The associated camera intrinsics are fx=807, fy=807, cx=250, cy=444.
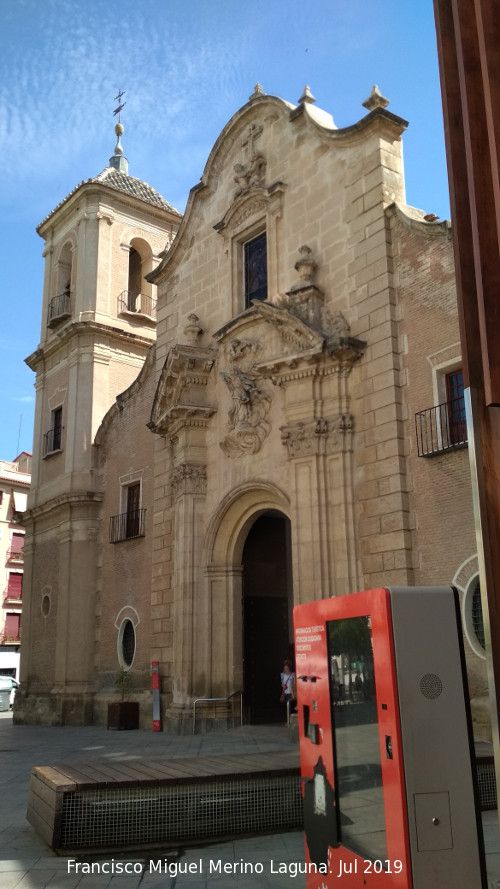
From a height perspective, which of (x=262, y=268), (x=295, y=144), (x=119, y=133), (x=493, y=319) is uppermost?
(x=119, y=133)

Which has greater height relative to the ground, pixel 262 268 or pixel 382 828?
pixel 262 268

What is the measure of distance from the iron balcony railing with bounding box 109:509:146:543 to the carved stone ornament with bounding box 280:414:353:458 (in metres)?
6.46

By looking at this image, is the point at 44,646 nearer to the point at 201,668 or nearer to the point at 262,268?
the point at 201,668

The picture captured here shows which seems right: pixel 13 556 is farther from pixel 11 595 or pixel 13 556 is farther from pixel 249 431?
pixel 249 431

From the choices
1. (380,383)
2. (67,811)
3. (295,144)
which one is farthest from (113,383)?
(67,811)

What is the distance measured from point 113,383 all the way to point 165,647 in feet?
30.8

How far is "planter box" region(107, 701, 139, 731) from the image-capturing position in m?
18.4

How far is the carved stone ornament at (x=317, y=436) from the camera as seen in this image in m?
14.1

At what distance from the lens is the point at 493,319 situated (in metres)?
4.62

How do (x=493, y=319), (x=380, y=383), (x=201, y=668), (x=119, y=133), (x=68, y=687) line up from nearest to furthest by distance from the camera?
(x=493, y=319) → (x=380, y=383) → (x=201, y=668) → (x=68, y=687) → (x=119, y=133)

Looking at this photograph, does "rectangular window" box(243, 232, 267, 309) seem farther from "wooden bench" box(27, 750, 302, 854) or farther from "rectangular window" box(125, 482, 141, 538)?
"wooden bench" box(27, 750, 302, 854)

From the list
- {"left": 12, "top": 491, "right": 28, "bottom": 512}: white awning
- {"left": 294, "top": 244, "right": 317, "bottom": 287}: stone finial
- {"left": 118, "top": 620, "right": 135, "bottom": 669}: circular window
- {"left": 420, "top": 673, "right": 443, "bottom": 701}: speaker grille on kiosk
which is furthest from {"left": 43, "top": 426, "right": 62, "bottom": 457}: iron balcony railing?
{"left": 12, "top": 491, "right": 28, "bottom": 512}: white awning

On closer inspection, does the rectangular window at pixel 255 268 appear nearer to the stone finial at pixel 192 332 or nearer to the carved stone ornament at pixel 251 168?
the carved stone ornament at pixel 251 168

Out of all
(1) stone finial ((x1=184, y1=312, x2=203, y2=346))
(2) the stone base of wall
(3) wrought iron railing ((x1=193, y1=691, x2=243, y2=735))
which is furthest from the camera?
(2) the stone base of wall
